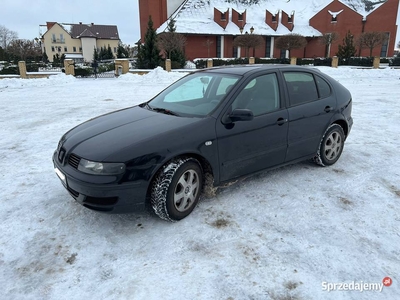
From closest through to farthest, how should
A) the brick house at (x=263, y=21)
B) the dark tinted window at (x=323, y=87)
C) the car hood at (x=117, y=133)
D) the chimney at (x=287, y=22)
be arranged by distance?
the car hood at (x=117, y=133) → the dark tinted window at (x=323, y=87) → the brick house at (x=263, y=21) → the chimney at (x=287, y=22)

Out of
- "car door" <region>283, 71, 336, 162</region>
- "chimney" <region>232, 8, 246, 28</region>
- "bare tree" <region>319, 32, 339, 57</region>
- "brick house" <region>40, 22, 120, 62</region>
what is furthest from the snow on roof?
"brick house" <region>40, 22, 120, 62</region>

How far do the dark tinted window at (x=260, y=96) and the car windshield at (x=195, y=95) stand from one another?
0.61ft

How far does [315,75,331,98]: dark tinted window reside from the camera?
4.67 m

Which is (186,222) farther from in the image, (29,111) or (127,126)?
(29,111)

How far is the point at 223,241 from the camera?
10.0 ft

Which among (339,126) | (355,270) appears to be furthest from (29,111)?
(355,270)

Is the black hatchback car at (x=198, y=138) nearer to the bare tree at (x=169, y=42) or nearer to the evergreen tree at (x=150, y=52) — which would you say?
the evergreen tree at (x=150, y=52)

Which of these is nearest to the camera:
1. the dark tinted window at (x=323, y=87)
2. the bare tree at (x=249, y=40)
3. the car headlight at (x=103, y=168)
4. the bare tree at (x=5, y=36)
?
the car headlight at (x=103, y=168)

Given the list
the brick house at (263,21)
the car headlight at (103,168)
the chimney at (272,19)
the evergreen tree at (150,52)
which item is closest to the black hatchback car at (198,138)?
the car headlight at (103,168)

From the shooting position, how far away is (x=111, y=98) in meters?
12.2

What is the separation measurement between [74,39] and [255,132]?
83.6 m

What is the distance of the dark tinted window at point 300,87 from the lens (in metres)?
4.23

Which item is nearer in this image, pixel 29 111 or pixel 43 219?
pixel 43 219

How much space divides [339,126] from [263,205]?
207 cm
